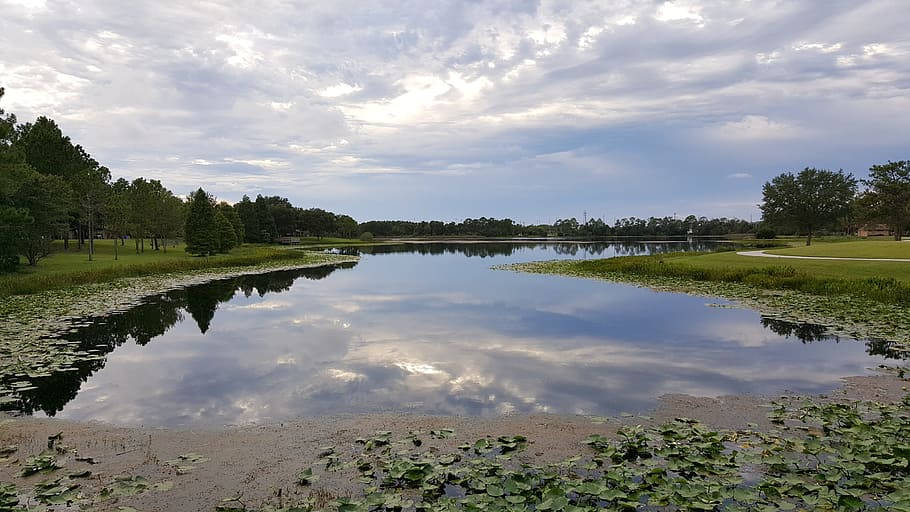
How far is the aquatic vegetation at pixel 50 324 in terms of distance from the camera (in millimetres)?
11266

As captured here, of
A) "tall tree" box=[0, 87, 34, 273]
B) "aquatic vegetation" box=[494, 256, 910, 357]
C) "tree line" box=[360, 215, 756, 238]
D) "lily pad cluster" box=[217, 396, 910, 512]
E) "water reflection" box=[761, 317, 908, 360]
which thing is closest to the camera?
"lily pad cluster" box=[217, 396, 910, 512]

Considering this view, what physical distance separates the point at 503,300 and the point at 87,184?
135ft

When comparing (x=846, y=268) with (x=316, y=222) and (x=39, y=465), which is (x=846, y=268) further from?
(x=316, y=222)

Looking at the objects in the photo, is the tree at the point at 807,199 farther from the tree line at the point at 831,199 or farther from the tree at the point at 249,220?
the tree at the point at 249,220

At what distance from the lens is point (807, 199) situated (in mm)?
63750

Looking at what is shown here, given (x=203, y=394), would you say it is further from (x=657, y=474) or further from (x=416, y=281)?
(x=416, y=281)

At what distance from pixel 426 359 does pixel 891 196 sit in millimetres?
72775

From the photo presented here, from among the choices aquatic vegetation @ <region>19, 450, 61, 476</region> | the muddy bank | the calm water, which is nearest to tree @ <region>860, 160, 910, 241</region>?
the calm water

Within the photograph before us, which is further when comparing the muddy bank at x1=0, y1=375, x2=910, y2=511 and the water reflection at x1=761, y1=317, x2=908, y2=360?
the water reflection at x1=761, y1=317, x2=908, y2=360

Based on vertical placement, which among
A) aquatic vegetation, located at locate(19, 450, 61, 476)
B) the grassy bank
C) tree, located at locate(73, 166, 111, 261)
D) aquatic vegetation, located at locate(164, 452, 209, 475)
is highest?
tree, located at locate(73, 166, 111, 261)

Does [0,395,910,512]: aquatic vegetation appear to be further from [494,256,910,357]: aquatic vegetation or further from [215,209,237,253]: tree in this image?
[215,209,237,253]: tree

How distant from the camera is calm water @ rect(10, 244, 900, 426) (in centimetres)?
977

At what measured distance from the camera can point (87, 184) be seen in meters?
45.4

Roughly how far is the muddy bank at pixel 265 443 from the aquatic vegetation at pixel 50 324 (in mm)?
3288
